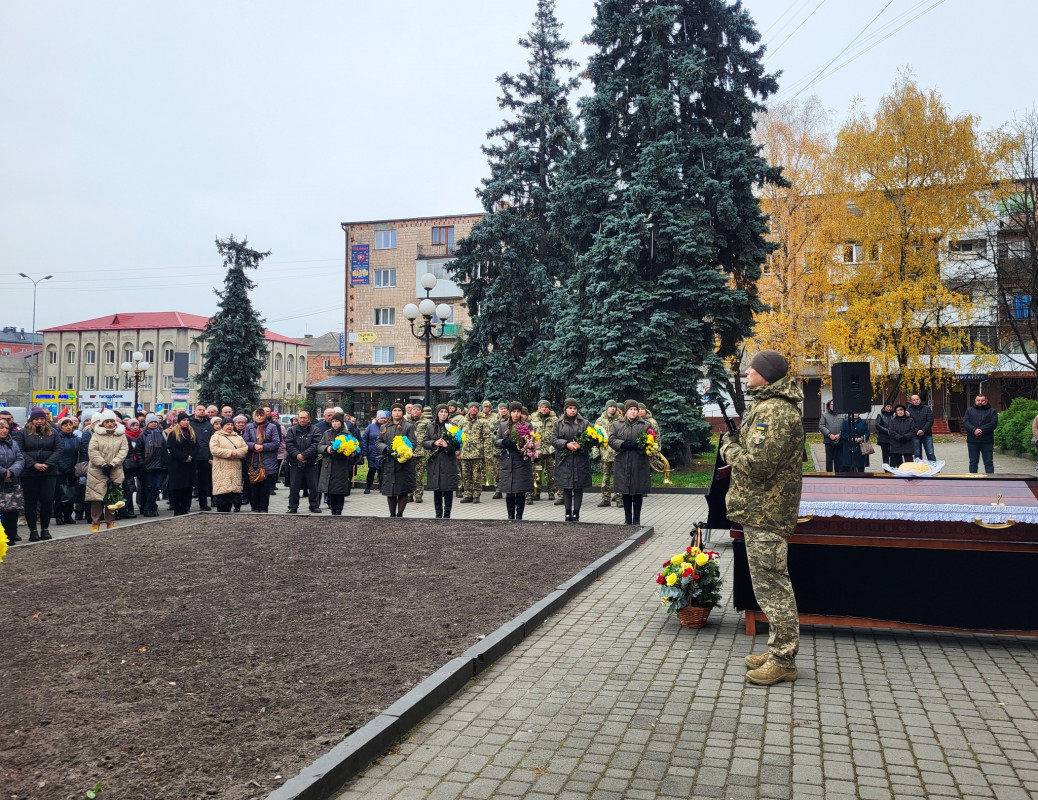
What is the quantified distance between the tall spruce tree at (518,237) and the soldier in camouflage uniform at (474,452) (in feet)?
36.1

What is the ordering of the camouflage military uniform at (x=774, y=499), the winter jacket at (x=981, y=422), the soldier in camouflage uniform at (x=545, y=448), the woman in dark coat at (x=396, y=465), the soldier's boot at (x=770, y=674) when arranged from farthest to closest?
the winter jacket at (x=981, y=422) < the soldier in camouflage uniform at (x=545, y=448) < the woman in dark coat at (x=396, y=465) < the camouflage military uniform at (x=774, y=499) < the soldier's boot at (x=770, y=674)

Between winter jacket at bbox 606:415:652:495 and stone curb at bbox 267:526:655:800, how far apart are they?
16.7ft

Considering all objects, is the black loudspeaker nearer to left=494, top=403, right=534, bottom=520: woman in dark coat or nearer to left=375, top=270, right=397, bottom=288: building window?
left=494, top=403, right=534, bottom=520: woman in dark coat

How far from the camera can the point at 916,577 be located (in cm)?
660

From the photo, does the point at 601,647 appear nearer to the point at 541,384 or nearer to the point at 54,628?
the point at 54,628

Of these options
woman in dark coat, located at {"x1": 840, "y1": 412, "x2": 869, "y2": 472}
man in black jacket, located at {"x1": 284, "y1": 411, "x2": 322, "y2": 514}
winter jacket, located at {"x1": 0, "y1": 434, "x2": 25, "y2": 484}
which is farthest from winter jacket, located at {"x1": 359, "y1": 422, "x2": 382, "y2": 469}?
woman in dark coat, located at {"x1": 840, "y1": 412, "x2": 869, "y2": 472}

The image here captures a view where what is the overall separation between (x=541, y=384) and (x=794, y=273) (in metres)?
12.1

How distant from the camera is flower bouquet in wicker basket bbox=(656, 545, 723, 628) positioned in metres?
7.03

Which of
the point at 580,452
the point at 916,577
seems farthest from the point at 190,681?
the point at 580,452

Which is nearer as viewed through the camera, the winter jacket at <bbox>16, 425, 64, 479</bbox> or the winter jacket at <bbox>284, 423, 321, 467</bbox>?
the winter jacket at <bbox>16, 425, 64, 479</bbox>

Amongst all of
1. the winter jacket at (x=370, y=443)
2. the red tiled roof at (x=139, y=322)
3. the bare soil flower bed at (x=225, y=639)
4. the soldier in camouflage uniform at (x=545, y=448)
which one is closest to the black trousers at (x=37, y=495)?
the bare soil flower bed at (x=225, y=639)

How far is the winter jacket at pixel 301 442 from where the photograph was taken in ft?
50.4

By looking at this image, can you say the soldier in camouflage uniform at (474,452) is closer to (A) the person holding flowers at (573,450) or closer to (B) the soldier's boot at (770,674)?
(A) the person holding flowers at (573,450)

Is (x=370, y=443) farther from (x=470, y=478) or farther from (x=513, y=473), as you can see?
(x=513, y=473)
